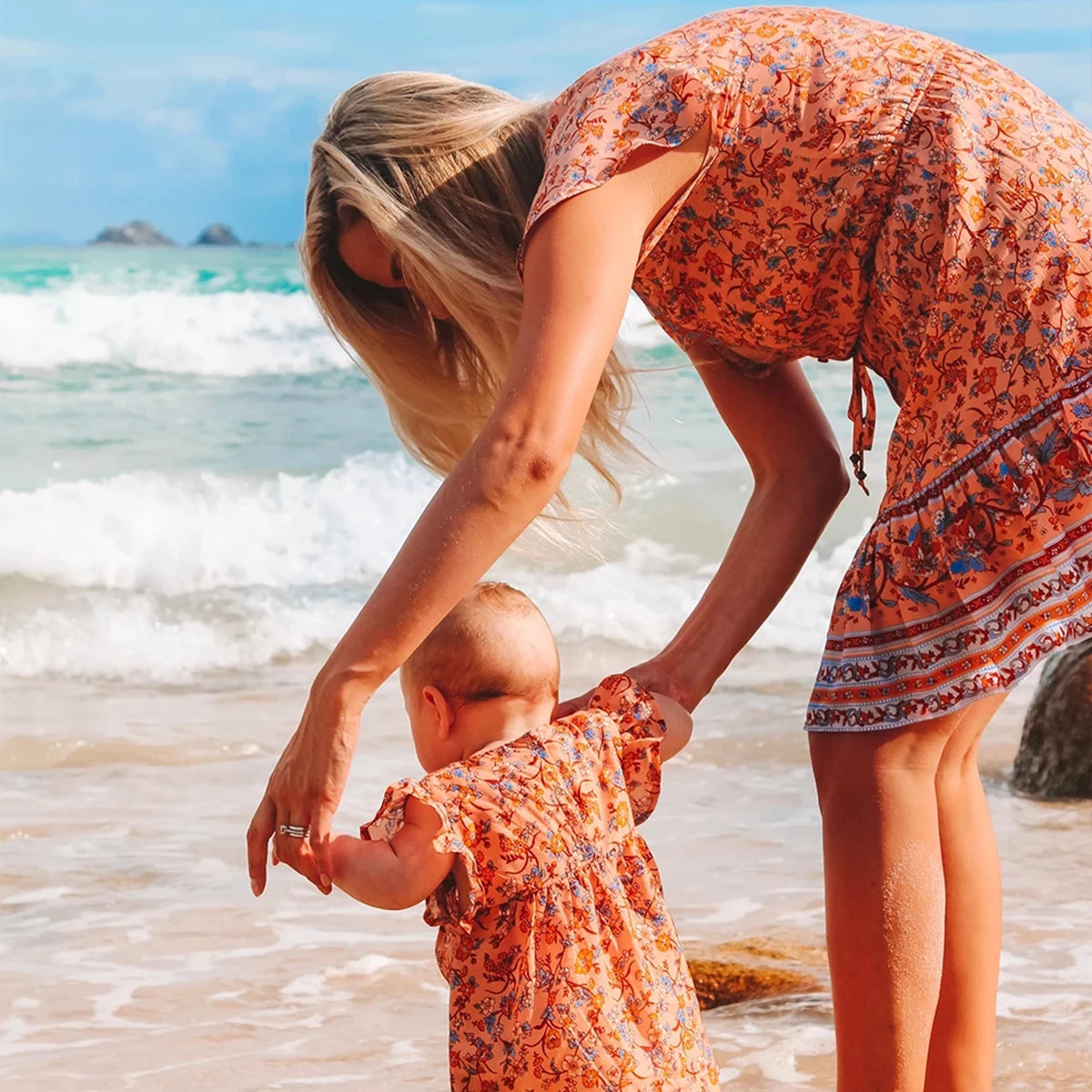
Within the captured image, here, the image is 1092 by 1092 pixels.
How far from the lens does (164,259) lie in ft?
92.4

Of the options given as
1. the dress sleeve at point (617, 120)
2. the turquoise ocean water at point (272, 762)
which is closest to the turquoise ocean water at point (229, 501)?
the turquoise ocean water at point (272, 762)

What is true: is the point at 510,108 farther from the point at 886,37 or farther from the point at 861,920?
the point at 861,920

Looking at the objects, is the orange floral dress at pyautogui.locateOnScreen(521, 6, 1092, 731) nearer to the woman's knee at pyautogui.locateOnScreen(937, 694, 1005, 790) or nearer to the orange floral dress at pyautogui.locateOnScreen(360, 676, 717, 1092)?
the woman's knee at pyautogui.locateOnScreen(937, 694, 1005, 790)

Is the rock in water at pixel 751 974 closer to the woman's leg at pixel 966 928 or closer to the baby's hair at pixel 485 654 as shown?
the woman's leg at pixel 966 928

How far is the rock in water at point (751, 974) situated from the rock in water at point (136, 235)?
33.5 meters

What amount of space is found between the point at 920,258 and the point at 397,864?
967 mm

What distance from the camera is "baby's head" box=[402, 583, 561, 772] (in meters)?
2.17

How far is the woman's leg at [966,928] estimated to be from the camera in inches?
81.7

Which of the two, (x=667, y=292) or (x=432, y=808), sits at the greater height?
(x=667, y=292)

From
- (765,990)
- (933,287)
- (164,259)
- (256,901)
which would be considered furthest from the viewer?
(164,259)

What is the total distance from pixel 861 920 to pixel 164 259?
27667mm

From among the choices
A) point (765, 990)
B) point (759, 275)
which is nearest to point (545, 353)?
point (759, 275)

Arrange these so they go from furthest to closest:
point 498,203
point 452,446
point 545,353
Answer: point 452,446, point 498,203, point 545,353

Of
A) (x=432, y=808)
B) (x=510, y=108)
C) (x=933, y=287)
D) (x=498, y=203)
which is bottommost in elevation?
(x=432, y=808)
